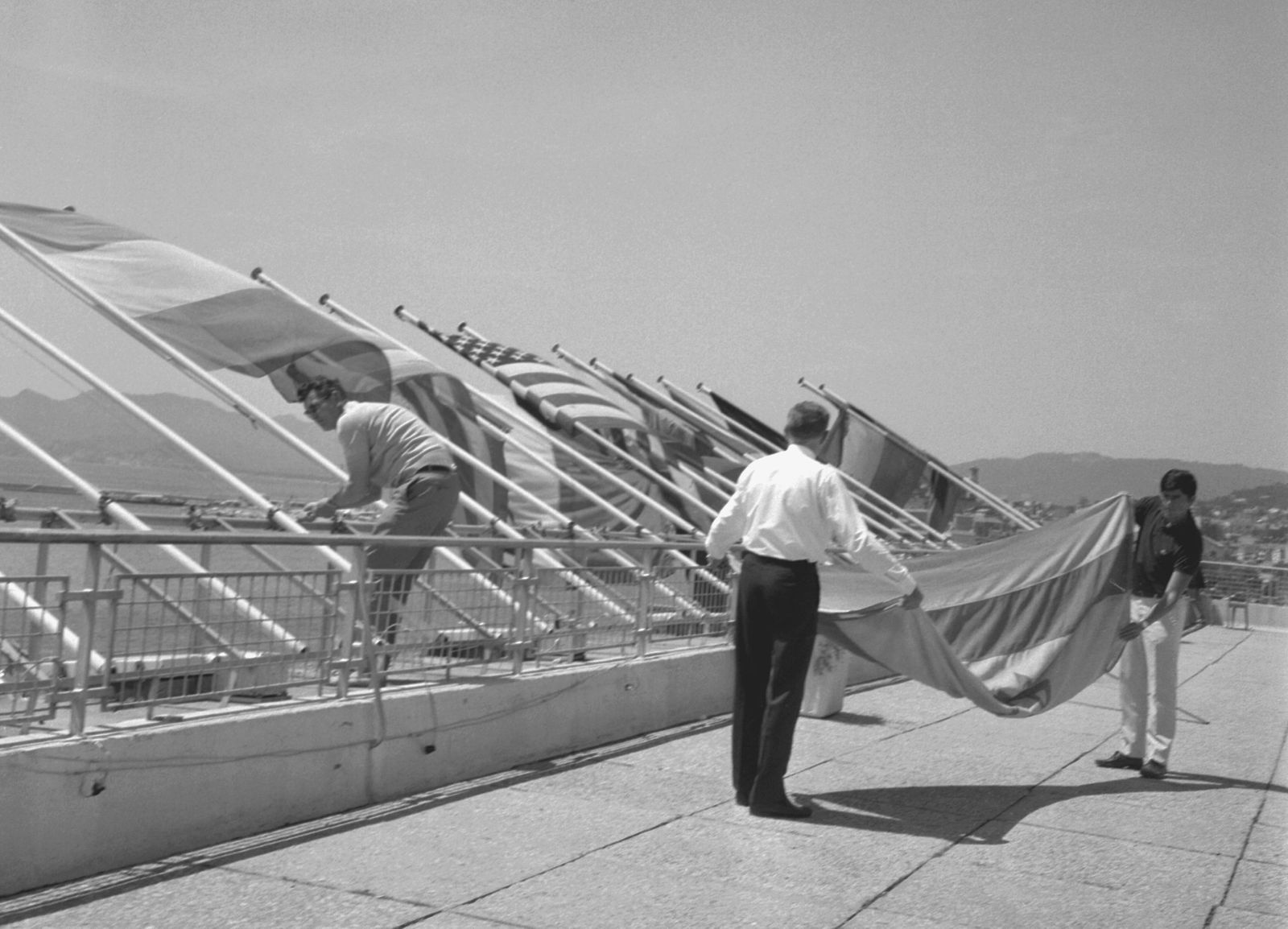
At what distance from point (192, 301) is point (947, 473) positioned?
20061 mm

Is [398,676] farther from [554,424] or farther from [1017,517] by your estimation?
[1017,517]

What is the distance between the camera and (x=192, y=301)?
11992 mm

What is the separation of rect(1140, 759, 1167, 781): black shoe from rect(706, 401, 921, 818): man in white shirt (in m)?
2.53

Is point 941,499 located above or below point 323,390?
below

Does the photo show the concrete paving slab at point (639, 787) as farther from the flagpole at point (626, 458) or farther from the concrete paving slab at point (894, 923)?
the flagpole at point (626, 458)

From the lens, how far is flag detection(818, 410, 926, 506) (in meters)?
27.4

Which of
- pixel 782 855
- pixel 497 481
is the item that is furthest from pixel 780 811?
pixel 497 481

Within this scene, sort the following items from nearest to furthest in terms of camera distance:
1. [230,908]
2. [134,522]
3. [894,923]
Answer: [230,908], [894,923], [134,522]

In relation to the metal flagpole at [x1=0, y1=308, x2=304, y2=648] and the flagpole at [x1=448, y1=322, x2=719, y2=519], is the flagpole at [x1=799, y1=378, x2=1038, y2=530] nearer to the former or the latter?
the flagpole at [x1=448, y1=322, x2=719, y2=519]

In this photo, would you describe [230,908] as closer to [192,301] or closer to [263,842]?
[263,842]

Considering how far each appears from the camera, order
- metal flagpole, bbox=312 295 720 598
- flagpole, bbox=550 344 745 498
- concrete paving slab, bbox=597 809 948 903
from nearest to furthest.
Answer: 1. concrete paving slab, bbox=597 809 948 903
2. metal flagpole, bbox=312 295 720 598
3. flagpole, bbox=550 344 745 498

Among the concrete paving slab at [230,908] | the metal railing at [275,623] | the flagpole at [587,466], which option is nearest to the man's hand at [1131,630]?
the metal railing at [275,623]

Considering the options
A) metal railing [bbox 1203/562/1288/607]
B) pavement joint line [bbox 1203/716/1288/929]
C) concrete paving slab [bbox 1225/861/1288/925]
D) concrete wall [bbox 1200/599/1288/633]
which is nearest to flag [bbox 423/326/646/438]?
pavement joint line [bbox 1203/716/1288/929]

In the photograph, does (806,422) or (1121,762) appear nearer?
(806,422)
